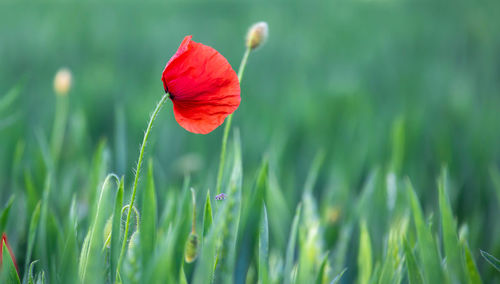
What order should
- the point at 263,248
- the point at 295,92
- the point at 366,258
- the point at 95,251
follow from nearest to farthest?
1. the point at 95,251
2. the point at 263,248
3. the point at 366,258
4. the point at 295,92

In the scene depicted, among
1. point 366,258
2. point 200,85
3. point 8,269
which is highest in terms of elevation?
point 200,85

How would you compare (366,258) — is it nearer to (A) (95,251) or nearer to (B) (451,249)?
(B) (451,249)

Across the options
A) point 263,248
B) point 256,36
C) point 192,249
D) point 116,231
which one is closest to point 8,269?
point 116,231

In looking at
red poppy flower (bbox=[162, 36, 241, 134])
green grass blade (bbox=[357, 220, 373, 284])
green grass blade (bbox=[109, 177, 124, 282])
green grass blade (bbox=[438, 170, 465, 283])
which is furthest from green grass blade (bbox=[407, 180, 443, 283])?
green grass blade (bbox=[109, 177, 124, 282])

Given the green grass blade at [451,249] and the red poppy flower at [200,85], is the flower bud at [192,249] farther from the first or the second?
the green grass blade at [451,249]

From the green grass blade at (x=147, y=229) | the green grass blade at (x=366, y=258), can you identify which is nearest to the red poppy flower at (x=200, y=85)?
the green grass blade at (x=147, y=229)

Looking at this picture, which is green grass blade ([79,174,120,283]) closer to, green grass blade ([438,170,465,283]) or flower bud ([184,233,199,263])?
flower bud ([184,233,199,263])
